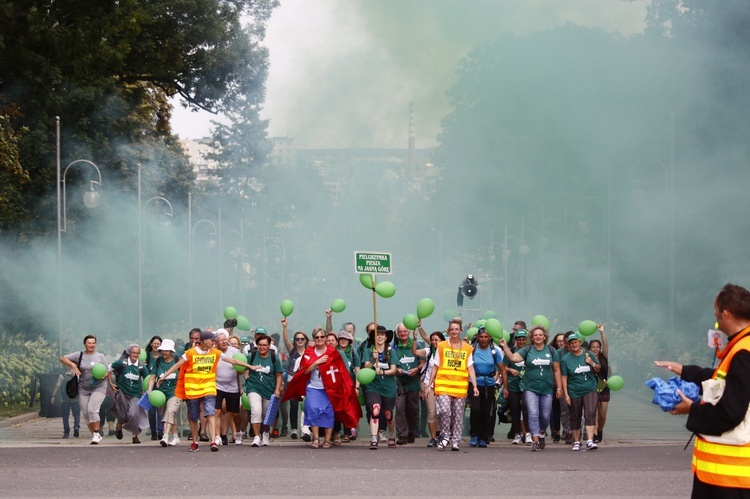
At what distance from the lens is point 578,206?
51219 millimetres

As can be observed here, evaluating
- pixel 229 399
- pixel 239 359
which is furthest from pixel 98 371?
pixel 239 359

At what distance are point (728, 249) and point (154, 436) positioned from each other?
20274mm

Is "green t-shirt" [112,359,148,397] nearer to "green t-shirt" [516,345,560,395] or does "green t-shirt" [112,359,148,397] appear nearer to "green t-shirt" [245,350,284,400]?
"green t-shirt" [245,350,284,400]

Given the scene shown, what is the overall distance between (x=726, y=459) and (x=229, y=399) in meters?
11.9

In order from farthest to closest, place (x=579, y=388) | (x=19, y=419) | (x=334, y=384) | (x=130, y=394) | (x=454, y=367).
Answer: (x=19, y=419), (x=130, y=394), (x=579, y=388), (x=334, y=384), (x=454, y=367)

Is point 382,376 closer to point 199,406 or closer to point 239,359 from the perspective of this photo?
point 239,359

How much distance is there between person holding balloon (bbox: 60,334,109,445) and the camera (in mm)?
17828

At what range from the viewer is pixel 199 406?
16.4 meters

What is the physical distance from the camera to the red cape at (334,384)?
16.8m

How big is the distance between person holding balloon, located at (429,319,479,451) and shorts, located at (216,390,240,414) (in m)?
2.77

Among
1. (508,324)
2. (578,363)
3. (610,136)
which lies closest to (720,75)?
(610,136)

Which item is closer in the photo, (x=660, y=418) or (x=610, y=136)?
(x=660, y=418)

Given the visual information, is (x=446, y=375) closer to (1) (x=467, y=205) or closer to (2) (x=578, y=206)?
(2) (x=578, y=206)

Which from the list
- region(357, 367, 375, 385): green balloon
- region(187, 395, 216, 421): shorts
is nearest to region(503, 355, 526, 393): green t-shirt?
region(357, 367, 375, 385): green balloon
